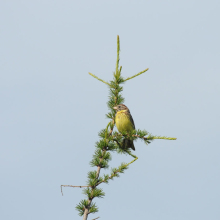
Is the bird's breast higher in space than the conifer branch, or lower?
higher

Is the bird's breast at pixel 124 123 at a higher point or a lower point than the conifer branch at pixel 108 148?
higher

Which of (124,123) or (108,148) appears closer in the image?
(108,148)

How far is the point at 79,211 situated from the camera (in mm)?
4762

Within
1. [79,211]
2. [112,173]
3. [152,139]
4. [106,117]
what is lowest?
[79,211]

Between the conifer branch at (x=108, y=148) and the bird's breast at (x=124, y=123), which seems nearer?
the conifer branch at (x=108, y=148)

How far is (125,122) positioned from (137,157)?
4132mm

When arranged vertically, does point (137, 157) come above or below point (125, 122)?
below

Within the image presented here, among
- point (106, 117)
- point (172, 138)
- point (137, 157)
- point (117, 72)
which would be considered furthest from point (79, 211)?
point (117, 72)

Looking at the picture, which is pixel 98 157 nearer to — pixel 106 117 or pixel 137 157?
pixel 137 157

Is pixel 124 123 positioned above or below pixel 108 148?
above

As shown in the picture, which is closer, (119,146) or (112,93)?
(119,146)

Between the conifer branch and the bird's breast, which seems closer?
the conifer branch

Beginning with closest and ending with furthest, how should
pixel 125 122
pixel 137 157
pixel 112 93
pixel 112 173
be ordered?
pixel 112 173 → pixel 137 157 → pixel 112 93 → pixel 125 122

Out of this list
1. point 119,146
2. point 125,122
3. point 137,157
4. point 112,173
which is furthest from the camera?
point 125,122
